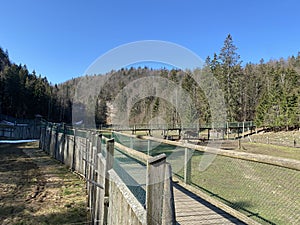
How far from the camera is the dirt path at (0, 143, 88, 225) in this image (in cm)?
430

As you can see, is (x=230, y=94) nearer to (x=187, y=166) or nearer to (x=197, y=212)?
(x=187, y=166)

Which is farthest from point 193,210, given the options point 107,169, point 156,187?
point 156,187

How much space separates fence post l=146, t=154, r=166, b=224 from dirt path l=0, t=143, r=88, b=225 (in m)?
3.44

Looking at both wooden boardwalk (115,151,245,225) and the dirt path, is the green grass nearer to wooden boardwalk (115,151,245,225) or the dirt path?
wooden boardwalk (115,151,245,225)

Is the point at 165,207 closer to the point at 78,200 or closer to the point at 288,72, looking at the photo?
the point at 78,200

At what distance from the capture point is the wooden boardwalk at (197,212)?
2816 millimetres

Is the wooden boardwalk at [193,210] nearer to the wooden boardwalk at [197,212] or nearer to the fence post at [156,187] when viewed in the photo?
the wooden boardwalk at [197,212]

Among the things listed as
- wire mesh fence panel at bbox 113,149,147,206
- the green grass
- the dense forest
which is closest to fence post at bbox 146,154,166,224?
wire mesh fence panel at bbox 113,149,147,206

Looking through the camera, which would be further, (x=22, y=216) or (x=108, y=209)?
(x=22, y=216)

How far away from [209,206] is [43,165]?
753 centimetres

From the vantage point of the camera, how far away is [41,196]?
17.9 feet

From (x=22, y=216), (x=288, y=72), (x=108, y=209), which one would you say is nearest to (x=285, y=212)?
(x=108, y=209)

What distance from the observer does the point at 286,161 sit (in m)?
1.51

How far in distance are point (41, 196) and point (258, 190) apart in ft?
17.8
